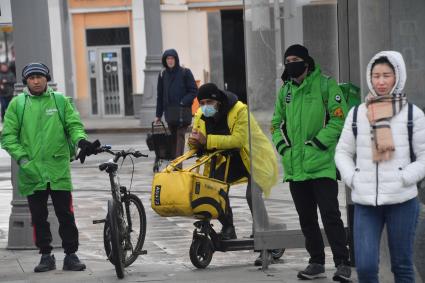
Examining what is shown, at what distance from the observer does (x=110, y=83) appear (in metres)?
37.8

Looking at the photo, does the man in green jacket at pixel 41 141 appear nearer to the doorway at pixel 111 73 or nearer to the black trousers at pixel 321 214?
the black trousers at pixel 321 214

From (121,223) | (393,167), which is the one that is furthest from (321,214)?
(393,167)

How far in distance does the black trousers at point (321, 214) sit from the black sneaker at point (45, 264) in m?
2.22

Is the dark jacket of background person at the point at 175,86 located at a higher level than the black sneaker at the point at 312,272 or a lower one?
higher

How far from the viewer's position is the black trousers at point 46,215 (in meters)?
10.0

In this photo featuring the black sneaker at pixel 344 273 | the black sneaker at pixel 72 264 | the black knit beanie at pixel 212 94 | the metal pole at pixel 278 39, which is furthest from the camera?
the black knit beanie at pixel 212 94

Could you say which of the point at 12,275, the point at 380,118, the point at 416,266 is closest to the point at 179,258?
the point at 12,275

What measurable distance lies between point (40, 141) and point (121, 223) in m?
0.92

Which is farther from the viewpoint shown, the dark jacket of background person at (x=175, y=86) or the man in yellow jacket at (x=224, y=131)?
the dark jacket of background person at (x=175, y=86)

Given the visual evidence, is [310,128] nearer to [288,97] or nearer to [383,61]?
[288,97]

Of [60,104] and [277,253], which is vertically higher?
[60,104]

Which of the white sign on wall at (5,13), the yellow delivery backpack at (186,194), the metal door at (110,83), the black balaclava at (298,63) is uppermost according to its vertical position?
the white sign on wall at (5,13)

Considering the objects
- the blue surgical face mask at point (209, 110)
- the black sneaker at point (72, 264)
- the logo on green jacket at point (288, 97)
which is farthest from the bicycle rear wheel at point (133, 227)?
the logo on green jacket at point (288, 97)

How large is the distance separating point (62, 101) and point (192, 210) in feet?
4.52
